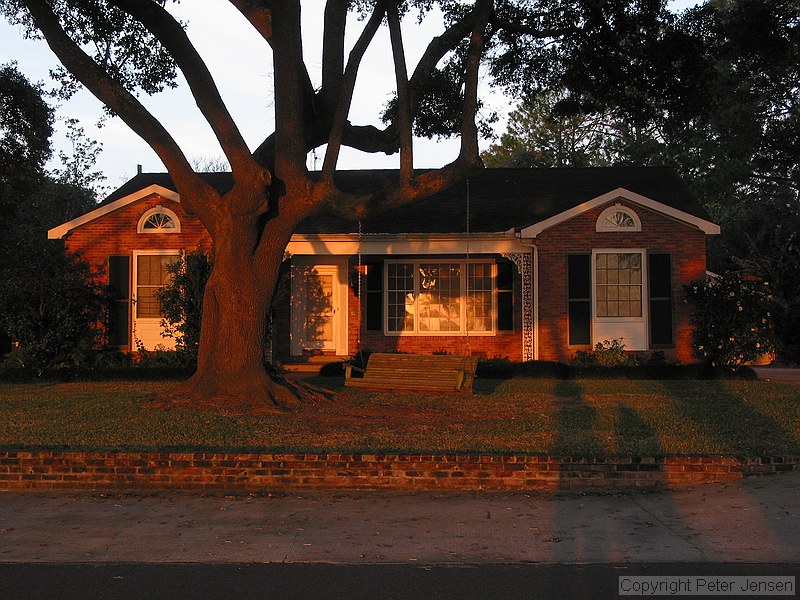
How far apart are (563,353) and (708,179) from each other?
65.7 feet

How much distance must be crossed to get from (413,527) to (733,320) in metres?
11.7

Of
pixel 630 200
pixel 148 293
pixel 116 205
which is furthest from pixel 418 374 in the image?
pixel 116 205

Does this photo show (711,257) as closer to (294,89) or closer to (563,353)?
(563,353)

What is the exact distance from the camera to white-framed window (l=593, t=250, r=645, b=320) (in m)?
18.1

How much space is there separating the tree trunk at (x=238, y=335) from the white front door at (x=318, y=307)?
7.12 meters

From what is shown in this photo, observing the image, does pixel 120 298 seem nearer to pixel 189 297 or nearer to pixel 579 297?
pixel 189 297

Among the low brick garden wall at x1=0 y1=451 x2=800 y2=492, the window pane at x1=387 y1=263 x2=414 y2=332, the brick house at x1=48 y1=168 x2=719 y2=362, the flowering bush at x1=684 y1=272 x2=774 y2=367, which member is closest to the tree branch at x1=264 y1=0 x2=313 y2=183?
the low brick garden wall at x1=0 y1=451 x2=800 y2=492

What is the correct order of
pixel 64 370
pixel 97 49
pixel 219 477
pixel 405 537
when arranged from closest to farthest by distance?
pixel 405 537 < pixel 219 477 < pixel 97 49 < pixel 64 370

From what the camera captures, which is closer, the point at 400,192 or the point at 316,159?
the point at 400,192

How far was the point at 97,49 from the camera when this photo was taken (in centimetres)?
1521

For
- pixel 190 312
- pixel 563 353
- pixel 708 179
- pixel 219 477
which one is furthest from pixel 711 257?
pixel 219 477

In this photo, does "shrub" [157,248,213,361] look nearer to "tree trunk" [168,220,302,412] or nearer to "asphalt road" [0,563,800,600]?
"tree trunk" [168,220,302,412]

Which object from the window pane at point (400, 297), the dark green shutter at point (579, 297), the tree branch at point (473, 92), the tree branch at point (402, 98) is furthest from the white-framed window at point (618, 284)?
the tree branch at point (402, 98)

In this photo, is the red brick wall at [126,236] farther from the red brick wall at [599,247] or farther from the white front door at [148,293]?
the red brick wall at [599,247]
